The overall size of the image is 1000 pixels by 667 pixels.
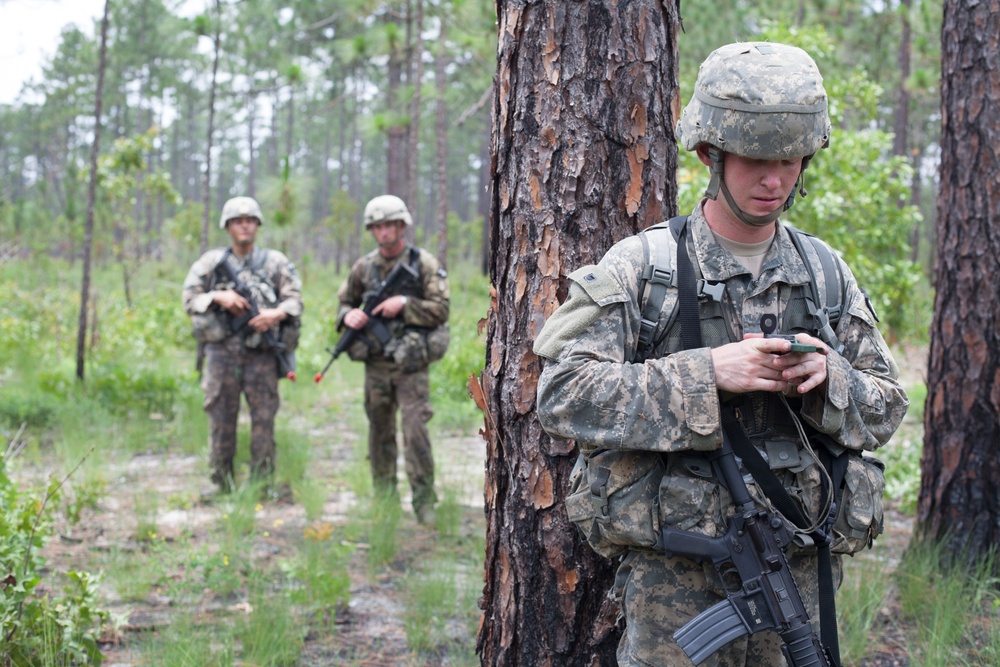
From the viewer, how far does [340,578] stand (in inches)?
157

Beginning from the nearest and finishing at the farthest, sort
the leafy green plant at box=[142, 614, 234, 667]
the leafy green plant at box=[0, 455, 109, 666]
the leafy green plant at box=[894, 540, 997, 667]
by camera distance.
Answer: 1. the leafy green plant at box=[0, 455, 109, 666]
2. the leafy green plant at box=[142, 614, 234, 667]
3. the leafy green plant at box=[894, 540, 997, 667]

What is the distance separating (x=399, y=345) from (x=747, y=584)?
3898mm

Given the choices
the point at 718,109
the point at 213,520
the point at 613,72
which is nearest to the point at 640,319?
the point at 718,109

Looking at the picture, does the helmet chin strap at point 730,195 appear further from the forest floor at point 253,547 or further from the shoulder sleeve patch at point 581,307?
the forest floor at point 253,547

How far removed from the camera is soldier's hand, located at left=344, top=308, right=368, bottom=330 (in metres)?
5.62

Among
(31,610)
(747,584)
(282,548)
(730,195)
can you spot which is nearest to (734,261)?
(730,195)

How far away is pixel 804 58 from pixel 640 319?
0.75 m

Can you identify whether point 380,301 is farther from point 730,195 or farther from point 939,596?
point 730,195

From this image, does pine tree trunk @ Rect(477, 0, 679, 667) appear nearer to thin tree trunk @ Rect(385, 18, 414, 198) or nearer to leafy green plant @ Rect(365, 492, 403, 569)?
leafy green plant @ Rect(365, 492, 403, 569)

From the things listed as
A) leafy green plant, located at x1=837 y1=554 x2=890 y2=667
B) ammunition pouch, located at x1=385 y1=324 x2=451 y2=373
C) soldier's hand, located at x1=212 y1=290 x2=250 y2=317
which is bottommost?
leafy green plant, located at x1=837 y1=554 x2=890 y2=667

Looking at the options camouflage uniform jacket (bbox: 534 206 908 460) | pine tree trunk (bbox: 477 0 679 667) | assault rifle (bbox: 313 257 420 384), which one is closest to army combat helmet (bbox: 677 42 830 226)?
camouflage uniform jacket (bbox: 534 206 908 460)

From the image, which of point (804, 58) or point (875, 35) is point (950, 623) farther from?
point (875, 35)

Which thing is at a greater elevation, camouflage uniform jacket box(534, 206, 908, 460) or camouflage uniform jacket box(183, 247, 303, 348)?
camouflage uniform jacket box(183, 247, 303, 348)

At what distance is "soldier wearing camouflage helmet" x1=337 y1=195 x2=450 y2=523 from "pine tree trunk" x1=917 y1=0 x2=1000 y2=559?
9.75 ft
